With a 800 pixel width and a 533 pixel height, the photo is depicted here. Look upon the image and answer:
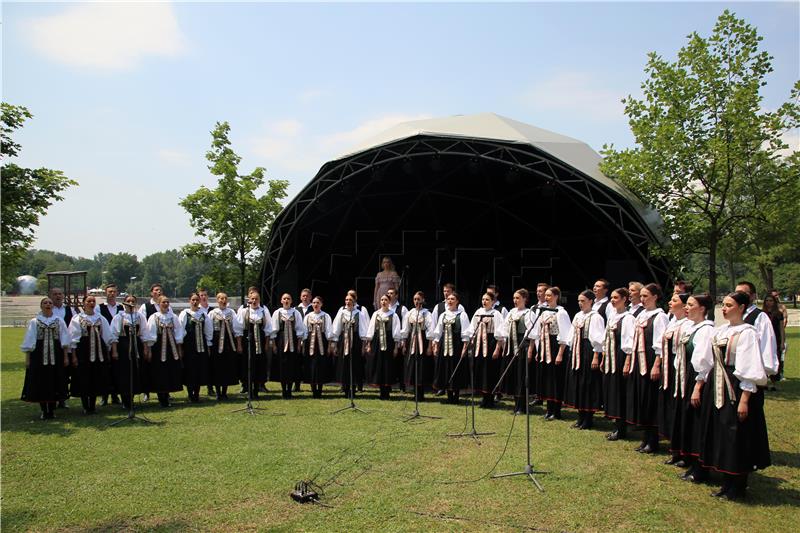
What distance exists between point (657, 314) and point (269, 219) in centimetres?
1510

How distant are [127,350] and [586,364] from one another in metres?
6.87

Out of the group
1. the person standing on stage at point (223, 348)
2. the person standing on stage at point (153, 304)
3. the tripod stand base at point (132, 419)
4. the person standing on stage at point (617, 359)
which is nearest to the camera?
the person standing on stage at point (617, 359)

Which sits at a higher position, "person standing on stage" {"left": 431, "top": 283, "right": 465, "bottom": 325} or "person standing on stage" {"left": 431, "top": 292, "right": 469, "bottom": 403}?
"person standing on stage" {"left": 431, "top": 283, "right": 465, "bottom": 325}

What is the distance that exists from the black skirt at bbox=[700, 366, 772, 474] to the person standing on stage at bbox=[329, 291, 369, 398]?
612cm

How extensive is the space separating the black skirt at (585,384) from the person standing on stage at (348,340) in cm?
386

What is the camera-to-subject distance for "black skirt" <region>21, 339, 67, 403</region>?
830 centimetres

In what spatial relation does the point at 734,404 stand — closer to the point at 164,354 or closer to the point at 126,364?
the point at 164,354

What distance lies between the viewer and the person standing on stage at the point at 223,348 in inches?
394

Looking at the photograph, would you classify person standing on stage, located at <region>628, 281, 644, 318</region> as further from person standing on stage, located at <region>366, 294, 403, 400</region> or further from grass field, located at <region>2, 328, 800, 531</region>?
person standing on stage, located at <region>366, 294, 403, 400</region>

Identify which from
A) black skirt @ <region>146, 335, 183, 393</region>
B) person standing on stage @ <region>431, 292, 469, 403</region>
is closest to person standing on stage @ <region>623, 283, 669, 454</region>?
person standing on stage @ <region>431, 292, 469, 403</region>

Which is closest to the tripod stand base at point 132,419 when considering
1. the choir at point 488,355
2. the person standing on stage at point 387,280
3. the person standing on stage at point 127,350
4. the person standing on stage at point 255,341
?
the choir at point 488,355

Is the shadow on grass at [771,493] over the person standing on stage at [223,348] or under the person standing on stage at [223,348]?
under

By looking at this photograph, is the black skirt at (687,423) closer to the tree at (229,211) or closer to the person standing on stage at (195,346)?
the person standing on stage at (195,346)

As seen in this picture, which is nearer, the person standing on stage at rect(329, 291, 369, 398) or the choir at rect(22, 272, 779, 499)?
the choir at rect(22, 272, 779, 499)
